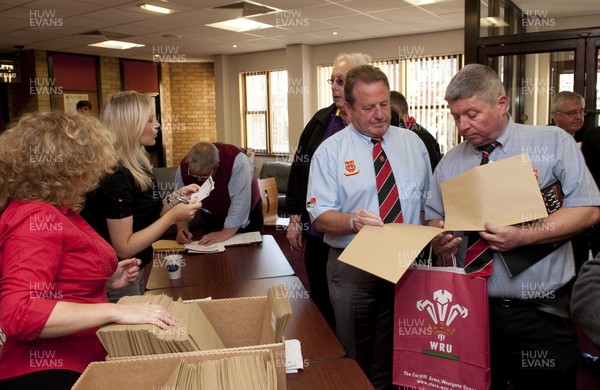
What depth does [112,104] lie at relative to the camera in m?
2.26

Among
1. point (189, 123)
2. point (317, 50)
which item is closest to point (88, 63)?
point (189, 123)

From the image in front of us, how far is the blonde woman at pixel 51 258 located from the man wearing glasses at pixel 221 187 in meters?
1.65

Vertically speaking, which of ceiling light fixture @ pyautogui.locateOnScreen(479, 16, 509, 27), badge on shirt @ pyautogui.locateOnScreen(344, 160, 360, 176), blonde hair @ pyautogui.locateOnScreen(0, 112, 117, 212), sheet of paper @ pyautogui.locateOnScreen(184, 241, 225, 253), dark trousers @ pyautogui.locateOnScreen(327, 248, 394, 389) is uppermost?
ceiling light fixture @ pyautogui.locateOnScreen(479, 16, 509, 27)

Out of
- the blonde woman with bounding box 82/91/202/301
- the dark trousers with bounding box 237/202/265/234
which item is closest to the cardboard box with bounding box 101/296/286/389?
the blonde woman with bounding box 82/91/202/301

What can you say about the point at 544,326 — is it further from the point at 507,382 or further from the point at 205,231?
the point at 205,231

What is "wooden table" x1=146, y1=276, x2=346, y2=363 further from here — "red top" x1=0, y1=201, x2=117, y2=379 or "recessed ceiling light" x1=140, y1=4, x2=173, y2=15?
"recessed ceiling light" x1=140, y1=4, x2=173, y2=15

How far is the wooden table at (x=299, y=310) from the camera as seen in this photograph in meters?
1.66

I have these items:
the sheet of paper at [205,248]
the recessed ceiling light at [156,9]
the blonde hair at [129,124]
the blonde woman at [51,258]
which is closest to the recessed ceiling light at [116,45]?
the recessed ceiling light at [156,9]

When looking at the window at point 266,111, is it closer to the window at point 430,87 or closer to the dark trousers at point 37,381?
the window at point 430,87

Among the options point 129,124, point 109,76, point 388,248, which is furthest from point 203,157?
point 109,76

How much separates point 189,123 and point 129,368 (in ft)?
36.7

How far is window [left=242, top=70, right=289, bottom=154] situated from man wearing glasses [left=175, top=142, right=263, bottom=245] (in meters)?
7.30

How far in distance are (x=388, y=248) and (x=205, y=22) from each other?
6.45 m

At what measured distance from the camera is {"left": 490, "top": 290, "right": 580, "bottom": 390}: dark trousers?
181 centimetres
